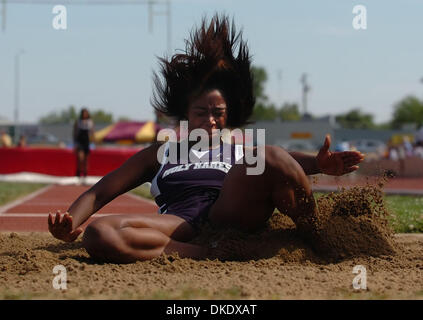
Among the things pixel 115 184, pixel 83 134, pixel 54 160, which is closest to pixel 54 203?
pixel 83 134

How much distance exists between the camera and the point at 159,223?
13.0ft

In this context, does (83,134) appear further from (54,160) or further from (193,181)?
(193,181)

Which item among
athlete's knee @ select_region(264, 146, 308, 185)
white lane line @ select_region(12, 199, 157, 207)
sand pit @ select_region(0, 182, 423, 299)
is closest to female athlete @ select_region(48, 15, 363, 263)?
athlete's knee @ select_region(264, 146, 308, 185)

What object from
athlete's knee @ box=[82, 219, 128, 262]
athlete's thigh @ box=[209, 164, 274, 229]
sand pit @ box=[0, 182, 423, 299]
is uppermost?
athlete's thigh @ box=[209, 164, 274, 229]

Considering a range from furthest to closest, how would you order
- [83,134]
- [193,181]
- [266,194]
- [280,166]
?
[83,134], [193,181], [266,194], [280,166]

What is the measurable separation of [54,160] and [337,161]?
54.4 feet

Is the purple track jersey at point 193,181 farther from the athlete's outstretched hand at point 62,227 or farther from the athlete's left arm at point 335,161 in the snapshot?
the athlete's outstretched hand at point 62,227

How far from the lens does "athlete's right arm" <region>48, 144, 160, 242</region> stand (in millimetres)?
4156

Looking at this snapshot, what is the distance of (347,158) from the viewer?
4.00 meters

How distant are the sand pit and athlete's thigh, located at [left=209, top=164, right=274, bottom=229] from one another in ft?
0.38

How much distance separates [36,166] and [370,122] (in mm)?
126734

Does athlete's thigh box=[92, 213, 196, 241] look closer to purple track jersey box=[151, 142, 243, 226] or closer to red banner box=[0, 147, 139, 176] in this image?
purple track jersey box=[151, 142, 243, 226]
